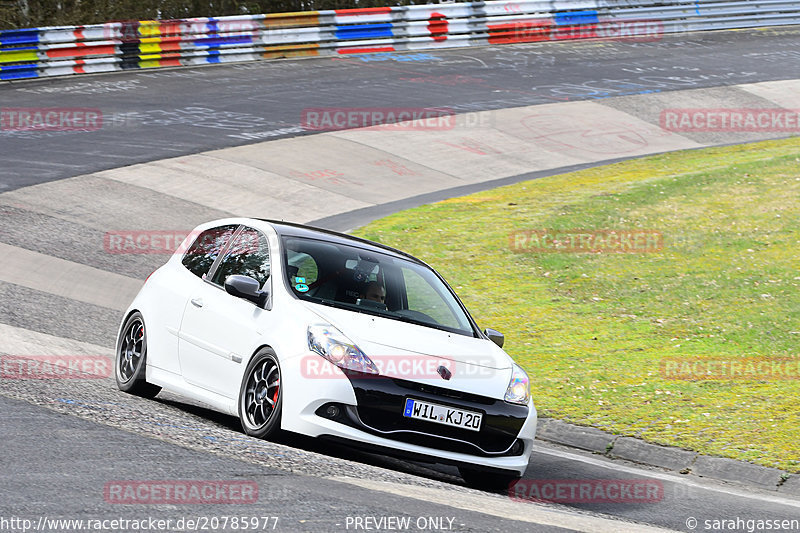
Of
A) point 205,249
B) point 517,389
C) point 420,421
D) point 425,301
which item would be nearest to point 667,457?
point 517,389

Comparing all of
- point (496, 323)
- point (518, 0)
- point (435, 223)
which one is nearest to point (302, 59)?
point (518, 0)

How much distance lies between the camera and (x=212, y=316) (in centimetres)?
806

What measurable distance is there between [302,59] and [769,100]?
1262 centimetres

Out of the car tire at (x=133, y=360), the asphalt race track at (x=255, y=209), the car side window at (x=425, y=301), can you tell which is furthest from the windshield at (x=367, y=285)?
the car tire at (x=133, y=360)

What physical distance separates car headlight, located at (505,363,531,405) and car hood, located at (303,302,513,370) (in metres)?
0.11

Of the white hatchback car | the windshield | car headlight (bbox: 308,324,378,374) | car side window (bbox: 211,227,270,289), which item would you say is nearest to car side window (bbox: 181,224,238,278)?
the white hatchback car

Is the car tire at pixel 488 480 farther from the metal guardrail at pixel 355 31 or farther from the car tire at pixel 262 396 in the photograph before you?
the metal guardrail at pixel 355 31

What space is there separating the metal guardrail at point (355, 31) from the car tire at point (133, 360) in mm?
18164

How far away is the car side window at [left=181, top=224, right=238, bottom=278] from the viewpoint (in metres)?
8.73

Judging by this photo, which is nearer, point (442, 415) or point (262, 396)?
point (442, 415)

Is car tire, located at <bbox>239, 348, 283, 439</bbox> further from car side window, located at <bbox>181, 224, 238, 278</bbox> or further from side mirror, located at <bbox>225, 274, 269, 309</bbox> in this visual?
car side window, located at <bbox>181, 224, 238, 278</bbox>

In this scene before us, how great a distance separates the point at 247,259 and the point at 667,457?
360 centimetres

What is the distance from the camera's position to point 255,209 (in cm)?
1767

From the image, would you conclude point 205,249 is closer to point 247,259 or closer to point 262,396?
point 247,259
